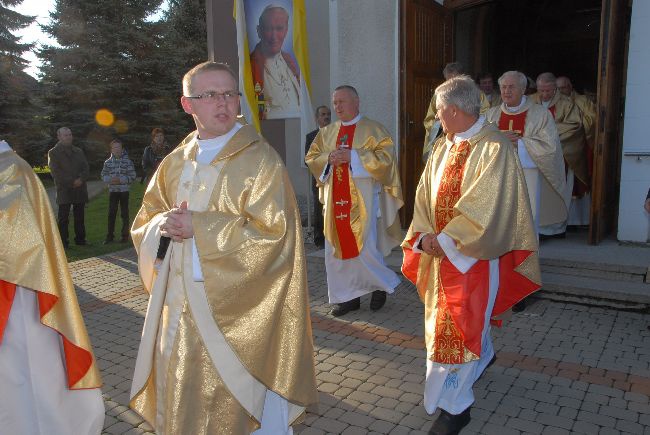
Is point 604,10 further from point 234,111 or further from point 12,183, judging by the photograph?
point 12,183

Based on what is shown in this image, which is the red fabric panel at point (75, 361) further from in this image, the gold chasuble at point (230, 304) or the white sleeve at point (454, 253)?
the white sleeve at point (454, 253)

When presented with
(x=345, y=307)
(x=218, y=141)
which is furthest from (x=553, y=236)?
(x=218, y=141)

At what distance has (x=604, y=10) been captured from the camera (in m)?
6.48

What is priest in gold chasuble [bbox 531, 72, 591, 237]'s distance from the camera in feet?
24.6

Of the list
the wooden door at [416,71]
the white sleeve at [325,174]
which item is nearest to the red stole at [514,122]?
the wooden door at [416,71]

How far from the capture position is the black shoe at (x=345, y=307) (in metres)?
5.79

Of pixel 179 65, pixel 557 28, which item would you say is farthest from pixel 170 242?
pixel 179 65

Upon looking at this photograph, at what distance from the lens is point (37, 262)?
2723mm

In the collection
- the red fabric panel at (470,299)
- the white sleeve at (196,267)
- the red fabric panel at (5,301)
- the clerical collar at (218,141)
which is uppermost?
the clerical collar at (218,141)

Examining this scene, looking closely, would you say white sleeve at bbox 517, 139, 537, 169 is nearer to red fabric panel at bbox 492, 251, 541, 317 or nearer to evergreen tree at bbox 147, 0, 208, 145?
red fabric panel at bbox 492, 251, 541, 317

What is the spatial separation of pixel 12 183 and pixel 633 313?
534 centimetres

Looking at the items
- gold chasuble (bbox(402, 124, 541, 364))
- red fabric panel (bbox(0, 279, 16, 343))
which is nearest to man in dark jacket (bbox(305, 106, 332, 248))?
gold chasuble (bbox(402, 124, 541, 364))

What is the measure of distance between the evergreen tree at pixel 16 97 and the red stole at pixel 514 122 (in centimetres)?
2073

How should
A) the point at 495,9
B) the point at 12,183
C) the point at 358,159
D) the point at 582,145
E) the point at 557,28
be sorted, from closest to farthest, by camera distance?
the point at 12,183 < the point at 358,159 < the point at 582,145 < the point at 495,9 < the point at 557,28
